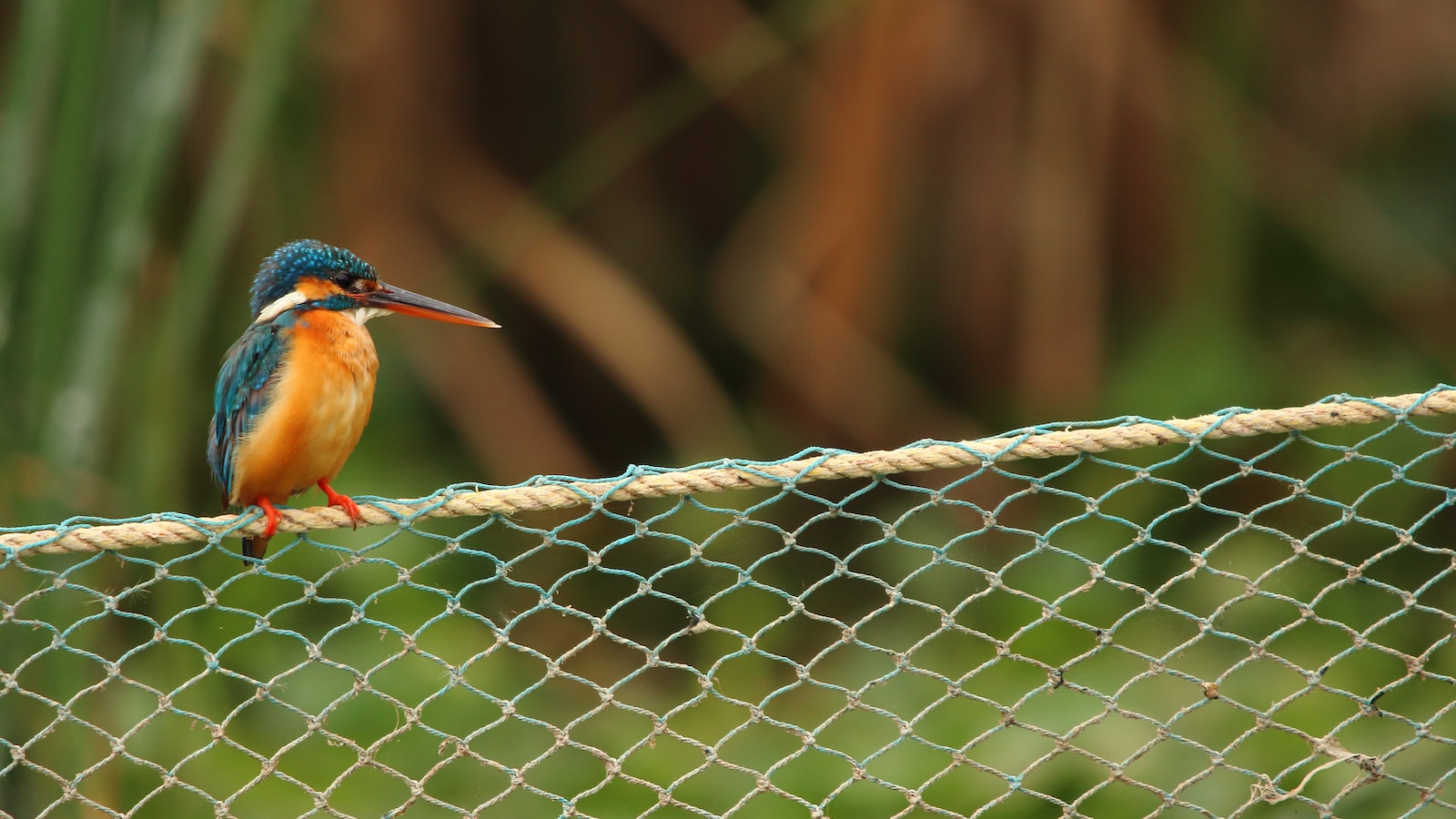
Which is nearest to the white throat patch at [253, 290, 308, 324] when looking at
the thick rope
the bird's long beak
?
the bird's long beak

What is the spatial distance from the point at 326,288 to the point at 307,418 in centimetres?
37

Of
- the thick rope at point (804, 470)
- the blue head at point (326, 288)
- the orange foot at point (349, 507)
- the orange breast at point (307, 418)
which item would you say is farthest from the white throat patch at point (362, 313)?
the thick rope at point (804, 470)

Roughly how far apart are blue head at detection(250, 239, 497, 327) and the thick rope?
0.93 metres

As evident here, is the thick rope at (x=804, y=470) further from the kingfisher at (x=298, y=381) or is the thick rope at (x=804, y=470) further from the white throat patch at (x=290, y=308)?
the white throat patch at (x=290, y=308)

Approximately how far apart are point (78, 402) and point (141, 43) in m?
0.98

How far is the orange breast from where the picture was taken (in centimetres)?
251

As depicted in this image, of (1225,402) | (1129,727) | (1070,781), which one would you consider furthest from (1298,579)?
(1225,402)

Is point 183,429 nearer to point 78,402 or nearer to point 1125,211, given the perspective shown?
point 78,402

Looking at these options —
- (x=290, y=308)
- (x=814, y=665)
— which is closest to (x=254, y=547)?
(x=290, y=308)

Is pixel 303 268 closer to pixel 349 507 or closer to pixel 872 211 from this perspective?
pixel 349 507

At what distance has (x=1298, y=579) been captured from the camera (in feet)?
11.1

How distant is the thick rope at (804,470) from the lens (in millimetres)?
1834

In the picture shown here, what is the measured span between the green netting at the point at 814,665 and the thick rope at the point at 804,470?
0.83 m

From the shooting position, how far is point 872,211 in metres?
4.63
